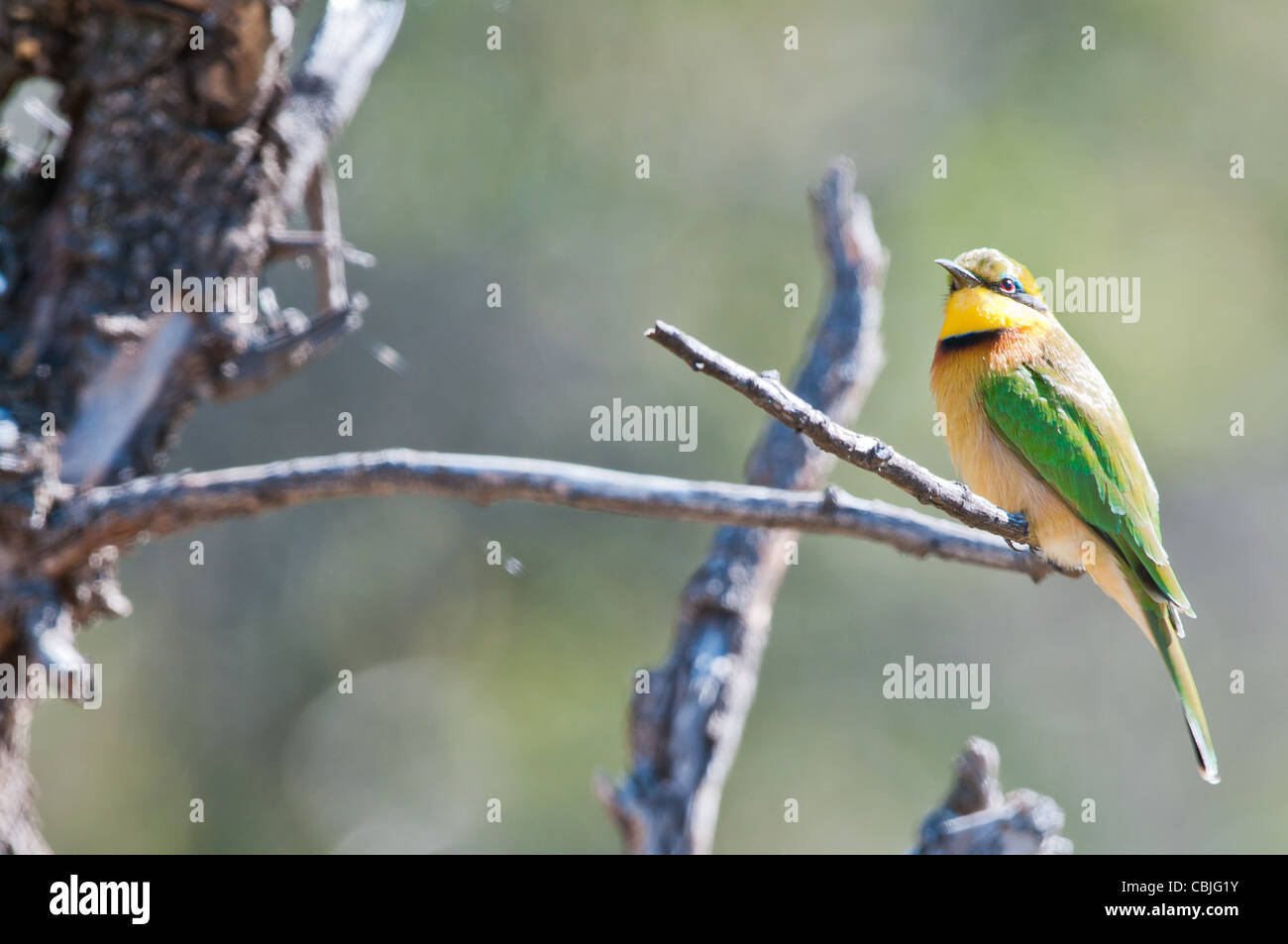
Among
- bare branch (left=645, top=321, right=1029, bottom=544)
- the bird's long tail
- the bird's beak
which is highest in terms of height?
the bird's beak

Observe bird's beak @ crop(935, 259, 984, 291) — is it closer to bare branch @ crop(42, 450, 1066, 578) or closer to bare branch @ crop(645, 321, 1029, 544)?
bare branch @ crop(42, 450, 1066, 578)

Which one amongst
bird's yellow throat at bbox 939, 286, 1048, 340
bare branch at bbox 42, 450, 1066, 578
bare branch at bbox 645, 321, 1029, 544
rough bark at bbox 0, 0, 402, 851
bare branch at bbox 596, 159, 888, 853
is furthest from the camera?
bare branch at bbox 596, 159, 888, 853

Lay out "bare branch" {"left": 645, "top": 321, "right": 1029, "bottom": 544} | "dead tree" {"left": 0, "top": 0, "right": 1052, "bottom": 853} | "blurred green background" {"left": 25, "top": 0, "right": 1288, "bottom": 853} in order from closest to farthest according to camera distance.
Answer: "bare branch" {"left": 645, "top": 321, "right": 1029, "bottom": 544} → "dead tree" {"left": 0, "top": 0, "right": 1052, "bottom": 853} → "blurred green background" {"left": 25, "top": 0, "right": 1288, "bottom": 853}

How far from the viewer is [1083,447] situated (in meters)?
3.82

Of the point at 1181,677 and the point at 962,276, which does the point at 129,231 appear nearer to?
the point at 962,276

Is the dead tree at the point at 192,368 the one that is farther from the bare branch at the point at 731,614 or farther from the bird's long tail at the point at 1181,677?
the bird's long tail at the point at 1181,677

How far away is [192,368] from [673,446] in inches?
272

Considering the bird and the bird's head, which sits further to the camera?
the bird's head

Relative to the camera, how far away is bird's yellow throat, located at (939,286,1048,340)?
3914 mm

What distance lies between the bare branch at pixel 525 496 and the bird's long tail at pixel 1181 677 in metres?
0.37

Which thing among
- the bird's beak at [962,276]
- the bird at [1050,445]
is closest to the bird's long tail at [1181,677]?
the bird at [1050,445]

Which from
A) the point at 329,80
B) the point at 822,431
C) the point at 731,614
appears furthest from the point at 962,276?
the point at 329,80

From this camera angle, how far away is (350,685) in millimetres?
11859

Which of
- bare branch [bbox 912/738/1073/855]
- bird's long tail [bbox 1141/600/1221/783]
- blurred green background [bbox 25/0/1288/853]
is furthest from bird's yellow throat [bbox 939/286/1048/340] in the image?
blurred green background [bbox 25/0/1288/853]
